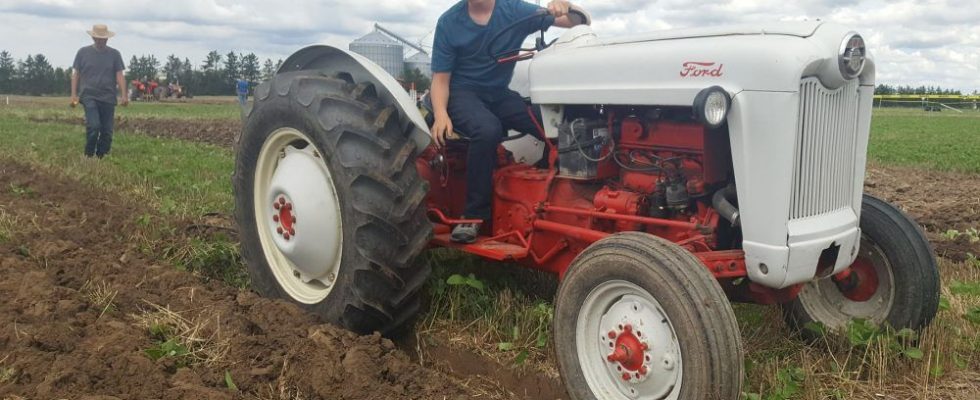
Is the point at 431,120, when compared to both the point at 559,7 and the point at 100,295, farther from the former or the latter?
the point at 100,295

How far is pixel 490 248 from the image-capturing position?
12.1 ft

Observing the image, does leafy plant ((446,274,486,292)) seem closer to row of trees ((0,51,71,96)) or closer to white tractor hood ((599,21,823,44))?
white tractor hood ((599,21,823,44))

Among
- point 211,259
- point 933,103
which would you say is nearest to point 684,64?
point 211,259

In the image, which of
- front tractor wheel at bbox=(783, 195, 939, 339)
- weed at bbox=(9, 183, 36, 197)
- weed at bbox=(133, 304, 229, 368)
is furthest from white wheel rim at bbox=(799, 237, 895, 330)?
weed at bbox=(9, 183, 36, 197)

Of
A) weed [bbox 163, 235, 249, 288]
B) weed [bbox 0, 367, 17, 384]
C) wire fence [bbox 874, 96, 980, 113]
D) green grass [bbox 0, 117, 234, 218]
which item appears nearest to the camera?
weed [bbox 0, 367, 17, 384]

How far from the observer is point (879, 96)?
59.7m

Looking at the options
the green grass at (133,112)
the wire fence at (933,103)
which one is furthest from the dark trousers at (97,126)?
the wire fence at (933,103)

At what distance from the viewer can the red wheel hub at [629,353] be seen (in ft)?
8.95

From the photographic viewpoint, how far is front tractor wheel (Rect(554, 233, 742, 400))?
8.11ft

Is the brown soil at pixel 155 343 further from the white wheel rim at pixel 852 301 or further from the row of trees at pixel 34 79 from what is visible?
the row of trees at pixel 34 79

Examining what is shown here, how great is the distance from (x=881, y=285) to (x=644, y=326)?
1418mm

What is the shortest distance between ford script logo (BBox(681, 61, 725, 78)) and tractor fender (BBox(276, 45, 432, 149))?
49.5 inches

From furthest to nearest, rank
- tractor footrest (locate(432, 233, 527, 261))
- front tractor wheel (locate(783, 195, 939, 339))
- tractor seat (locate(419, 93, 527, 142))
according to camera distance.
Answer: tractor seat (locate(419, 93, 527, 142))
tractor footrest (locate(432, 233, 527, 261))
front tractor wheel (locate(783, 195, 939, 339))

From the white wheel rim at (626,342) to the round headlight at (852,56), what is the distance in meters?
1.08
